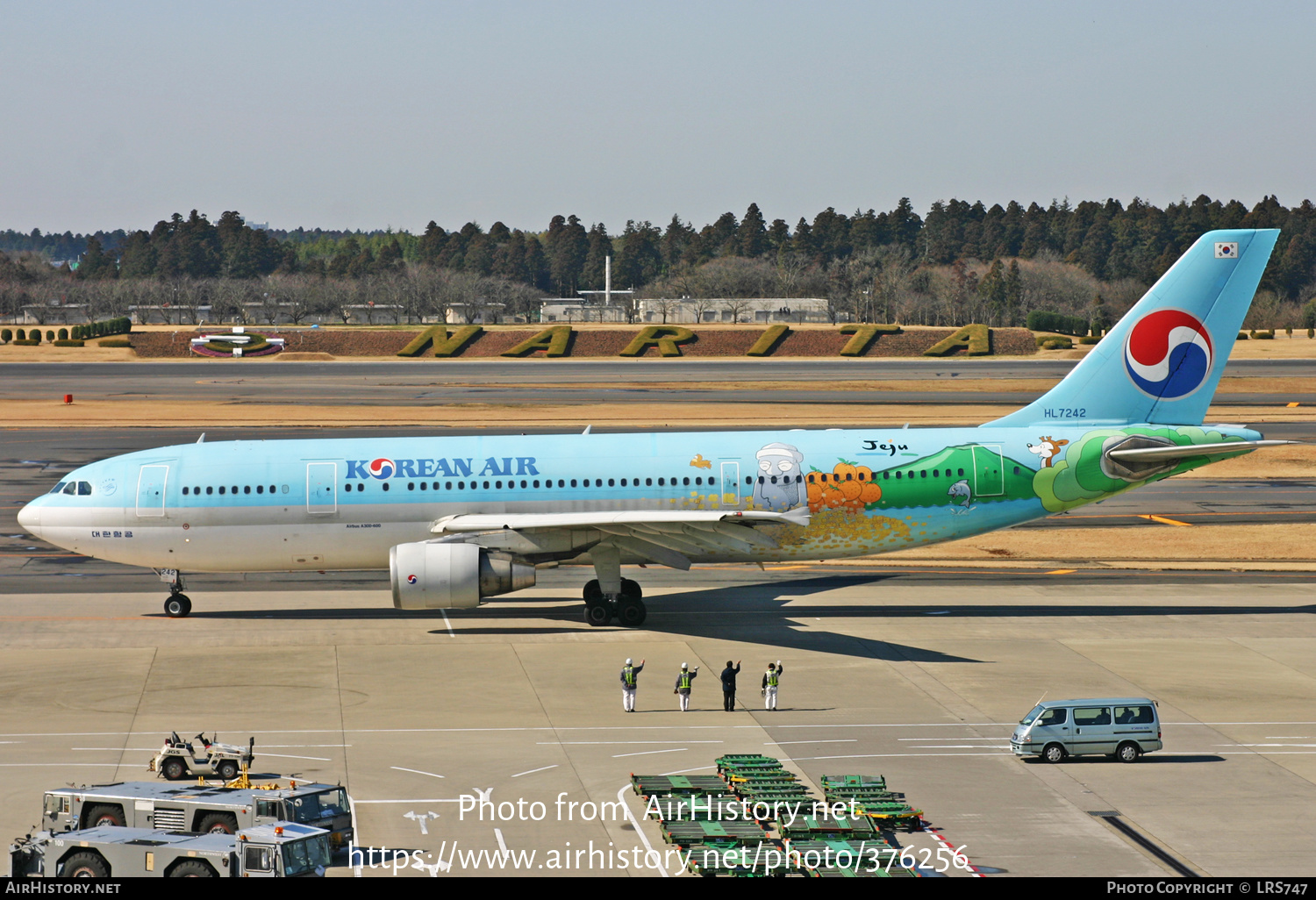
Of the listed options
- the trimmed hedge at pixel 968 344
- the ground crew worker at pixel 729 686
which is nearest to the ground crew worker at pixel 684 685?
the ground crew worker at pixel 729 686

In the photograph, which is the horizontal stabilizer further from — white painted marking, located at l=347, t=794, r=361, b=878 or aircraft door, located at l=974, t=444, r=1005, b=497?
white painted marking, located at l=347, t=794, r=361, b=878

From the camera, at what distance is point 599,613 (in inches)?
1507

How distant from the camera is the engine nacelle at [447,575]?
35406 millimetres

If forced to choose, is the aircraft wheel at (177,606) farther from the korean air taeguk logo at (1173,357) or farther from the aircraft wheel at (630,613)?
the korean air taeguk logo at (1173,357)

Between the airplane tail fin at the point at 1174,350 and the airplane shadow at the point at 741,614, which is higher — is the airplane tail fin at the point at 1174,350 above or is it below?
above

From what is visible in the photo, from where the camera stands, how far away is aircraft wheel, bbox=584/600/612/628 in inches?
1507

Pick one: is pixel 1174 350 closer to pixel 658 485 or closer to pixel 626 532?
pixel 658 485

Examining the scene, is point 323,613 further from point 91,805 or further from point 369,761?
point 91,805

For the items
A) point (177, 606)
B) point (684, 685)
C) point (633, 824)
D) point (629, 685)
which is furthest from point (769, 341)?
point (633, 824)

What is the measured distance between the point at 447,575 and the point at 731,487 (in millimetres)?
9286

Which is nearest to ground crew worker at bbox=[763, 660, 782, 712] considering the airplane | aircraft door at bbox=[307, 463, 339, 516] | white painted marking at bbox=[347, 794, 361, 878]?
the airplane

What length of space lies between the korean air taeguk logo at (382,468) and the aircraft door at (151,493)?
20.9 ft
